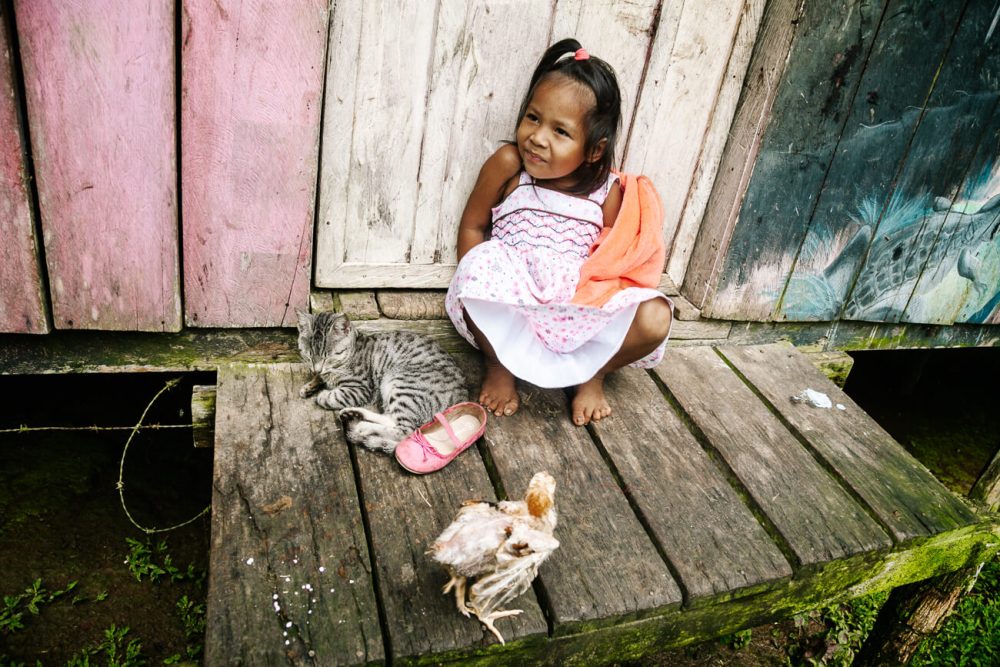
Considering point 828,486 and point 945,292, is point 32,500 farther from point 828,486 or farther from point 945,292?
point 945,292

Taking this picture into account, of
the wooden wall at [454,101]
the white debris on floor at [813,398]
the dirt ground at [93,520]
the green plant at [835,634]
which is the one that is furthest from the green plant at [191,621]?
the green plant at [835,634]

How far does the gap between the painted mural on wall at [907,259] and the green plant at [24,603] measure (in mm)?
3083

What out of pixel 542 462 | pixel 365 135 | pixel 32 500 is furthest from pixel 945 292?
pixel 32 500

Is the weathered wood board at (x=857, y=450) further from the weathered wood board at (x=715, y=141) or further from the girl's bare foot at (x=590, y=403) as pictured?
the girl's bare foot at (x=590, y=403)

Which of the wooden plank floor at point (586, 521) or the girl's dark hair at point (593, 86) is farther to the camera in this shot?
the girl's dark hair at point (593, 86)

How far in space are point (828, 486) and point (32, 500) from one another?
309 centimetres

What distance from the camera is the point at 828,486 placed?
225 centimetres

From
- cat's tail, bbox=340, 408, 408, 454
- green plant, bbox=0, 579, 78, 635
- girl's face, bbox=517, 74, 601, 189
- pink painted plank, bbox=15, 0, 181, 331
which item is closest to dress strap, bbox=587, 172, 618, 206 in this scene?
girl's face, bbox=517, 74, 601, 189

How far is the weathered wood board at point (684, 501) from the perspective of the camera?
1877 millimetres

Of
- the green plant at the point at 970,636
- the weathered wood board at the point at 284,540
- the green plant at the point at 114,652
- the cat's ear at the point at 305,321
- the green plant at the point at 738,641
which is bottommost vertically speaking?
the green plant at the point at 738,641

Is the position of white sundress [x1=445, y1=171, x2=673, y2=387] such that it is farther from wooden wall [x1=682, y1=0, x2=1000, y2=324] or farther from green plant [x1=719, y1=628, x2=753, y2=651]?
green plant [x1=719, y1=628, x2=753, y2=651]

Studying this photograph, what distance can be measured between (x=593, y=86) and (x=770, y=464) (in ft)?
4.49

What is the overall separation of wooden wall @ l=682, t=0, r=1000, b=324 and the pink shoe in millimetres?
1171

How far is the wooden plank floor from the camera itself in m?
1.58
